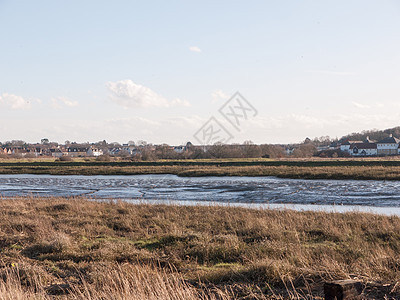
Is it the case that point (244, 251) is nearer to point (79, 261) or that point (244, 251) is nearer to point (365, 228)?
point (79, 261)

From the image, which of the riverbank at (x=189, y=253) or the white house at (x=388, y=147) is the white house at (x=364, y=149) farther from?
the riverbank at (x=189, y=253)

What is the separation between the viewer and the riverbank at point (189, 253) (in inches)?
308

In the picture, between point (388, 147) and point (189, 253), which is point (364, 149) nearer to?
point (388, 147)

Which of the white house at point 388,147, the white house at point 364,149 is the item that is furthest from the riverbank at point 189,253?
the white house at point 388,147

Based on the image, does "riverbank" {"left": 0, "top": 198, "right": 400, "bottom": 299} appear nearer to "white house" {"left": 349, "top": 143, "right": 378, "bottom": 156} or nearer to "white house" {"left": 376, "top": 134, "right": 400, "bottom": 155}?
"white house" {"left": 349, "top": 143, "right": 378, "bottom": 156}

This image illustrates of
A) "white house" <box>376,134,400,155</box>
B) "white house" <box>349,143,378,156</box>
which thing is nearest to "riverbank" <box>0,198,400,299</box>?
"white house" <box>349,143,378,156</box>

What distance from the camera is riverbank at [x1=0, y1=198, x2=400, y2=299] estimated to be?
7.82 metres

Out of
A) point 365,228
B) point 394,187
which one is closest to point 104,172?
point 394,187

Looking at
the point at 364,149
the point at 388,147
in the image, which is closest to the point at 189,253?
the point at 364,149

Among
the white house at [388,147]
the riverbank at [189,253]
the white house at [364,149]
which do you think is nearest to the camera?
the riverbank at [189,253]

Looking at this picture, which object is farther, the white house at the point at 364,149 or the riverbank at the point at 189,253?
the white house at the point at 364,149

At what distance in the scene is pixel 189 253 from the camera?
11.8 metres

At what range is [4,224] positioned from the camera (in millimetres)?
16391

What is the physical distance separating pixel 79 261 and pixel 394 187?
32057mm
